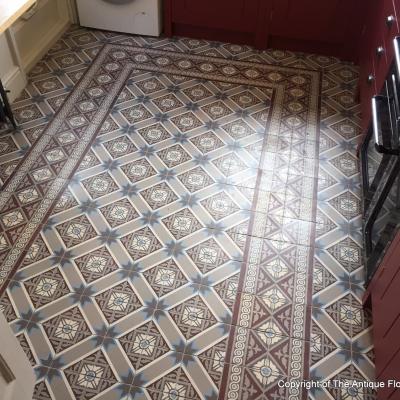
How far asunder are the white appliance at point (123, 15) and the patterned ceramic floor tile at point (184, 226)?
0.27 meters

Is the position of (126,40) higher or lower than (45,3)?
lower

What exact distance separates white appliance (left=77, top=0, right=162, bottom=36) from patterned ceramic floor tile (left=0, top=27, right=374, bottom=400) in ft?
0.89

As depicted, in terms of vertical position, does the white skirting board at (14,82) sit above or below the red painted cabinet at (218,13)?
below

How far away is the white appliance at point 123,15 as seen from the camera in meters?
3.05

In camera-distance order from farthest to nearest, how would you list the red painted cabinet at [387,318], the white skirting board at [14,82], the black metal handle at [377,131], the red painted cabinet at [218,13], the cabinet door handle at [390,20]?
the red painted cabinet at [218,13]
the white skirting board at [14,82]
the cabinet door handle at [390,20]
the black metal handle at [377,131]
the red painted cabinet at [387,318]

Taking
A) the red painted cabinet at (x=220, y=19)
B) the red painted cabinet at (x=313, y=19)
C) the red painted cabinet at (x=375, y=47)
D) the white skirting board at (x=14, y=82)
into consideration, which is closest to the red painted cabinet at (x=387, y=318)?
the red painted cabinet at (x=375, y=47)

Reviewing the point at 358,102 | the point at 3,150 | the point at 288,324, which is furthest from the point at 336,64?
the point at 3,150

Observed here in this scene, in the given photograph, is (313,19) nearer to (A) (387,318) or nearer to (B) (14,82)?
(B) (14,82)

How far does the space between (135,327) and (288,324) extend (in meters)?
0.58

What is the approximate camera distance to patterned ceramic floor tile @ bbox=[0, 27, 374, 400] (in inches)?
63.3

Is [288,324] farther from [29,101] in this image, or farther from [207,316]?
[29,101]

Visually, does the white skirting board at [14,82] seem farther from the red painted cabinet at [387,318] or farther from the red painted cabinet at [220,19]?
the red painted cabinet at [387,318]

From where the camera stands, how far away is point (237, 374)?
5.16 feet

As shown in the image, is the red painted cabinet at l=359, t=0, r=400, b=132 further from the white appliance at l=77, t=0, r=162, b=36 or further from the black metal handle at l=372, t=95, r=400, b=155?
the white appliance at l=77, t=0, r=162, b=36
